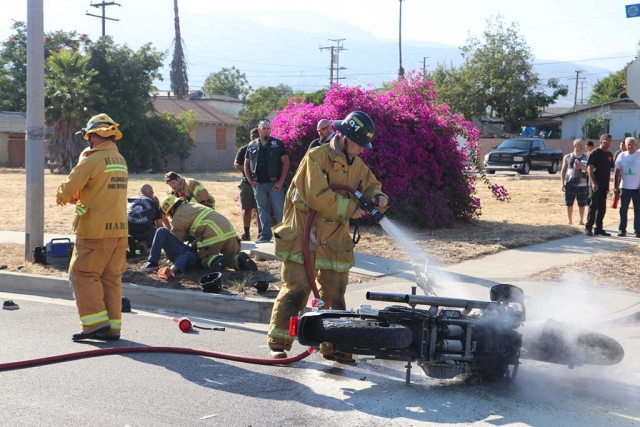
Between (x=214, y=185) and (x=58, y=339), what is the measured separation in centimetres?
2172

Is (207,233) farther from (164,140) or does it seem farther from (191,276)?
(164,140)

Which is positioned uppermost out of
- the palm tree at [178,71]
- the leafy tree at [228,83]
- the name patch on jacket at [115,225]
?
the leafy tree at [228,83]

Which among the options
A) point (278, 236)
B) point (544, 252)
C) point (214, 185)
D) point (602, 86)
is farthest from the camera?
point (602, 86)

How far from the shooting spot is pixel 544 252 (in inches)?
457

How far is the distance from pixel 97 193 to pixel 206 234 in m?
2.63

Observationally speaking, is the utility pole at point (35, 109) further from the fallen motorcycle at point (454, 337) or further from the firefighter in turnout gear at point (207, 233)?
the fallen motorcycle at point (454, 337)

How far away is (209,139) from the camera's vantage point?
47312mm

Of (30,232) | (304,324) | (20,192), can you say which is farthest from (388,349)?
(20,192)

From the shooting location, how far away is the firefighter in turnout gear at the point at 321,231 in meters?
5.74

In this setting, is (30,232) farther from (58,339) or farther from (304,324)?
(304,324)

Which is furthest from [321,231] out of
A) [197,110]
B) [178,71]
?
[178,71]

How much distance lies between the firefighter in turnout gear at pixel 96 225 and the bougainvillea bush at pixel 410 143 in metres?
7.18

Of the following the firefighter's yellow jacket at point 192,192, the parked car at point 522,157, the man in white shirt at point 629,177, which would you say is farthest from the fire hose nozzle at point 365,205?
the parked car at point 522,157

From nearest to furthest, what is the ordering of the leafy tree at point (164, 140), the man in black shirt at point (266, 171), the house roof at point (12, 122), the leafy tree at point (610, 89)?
the man in black shirt at point (266, 171) < the leafy tree at point (164, 140) < the house roof at point (12, 122) < the leafy tree at point (610, 89)
